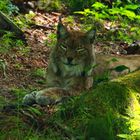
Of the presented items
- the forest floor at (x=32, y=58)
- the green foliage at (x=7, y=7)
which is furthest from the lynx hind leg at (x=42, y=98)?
the green foliage at (x=7, y=7)

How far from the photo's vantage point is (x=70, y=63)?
18.7 feet

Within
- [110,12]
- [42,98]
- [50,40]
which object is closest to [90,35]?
[42,98]

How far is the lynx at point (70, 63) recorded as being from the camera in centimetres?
568

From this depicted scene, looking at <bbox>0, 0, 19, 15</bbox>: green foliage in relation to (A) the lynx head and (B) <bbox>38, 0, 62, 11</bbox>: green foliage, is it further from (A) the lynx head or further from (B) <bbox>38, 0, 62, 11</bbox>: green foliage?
(A) the lynx head

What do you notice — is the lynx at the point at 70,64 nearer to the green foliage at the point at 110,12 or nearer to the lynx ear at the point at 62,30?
the lynx ear at the point at 62,30

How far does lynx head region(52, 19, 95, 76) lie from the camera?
5684 mm

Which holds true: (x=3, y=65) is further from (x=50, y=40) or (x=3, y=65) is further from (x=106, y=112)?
(x=106, y=112)

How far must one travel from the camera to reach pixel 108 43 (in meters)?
10.0

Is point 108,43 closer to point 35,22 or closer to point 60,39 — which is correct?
point 35,22

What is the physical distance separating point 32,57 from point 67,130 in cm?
403

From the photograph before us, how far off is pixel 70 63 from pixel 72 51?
149 mm

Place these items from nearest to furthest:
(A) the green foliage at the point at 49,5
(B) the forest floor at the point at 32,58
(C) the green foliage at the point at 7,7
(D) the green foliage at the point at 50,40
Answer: (B) the forest floor at the point at 32,58 < (D) the green foliage at the point at 50,40 < (C) the green foliage at the point at 7,7 < (A) the green foliage at the point at 49,5

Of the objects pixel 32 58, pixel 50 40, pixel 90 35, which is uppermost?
pixel 90 35

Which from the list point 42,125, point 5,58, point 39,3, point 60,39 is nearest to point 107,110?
point 42,125
